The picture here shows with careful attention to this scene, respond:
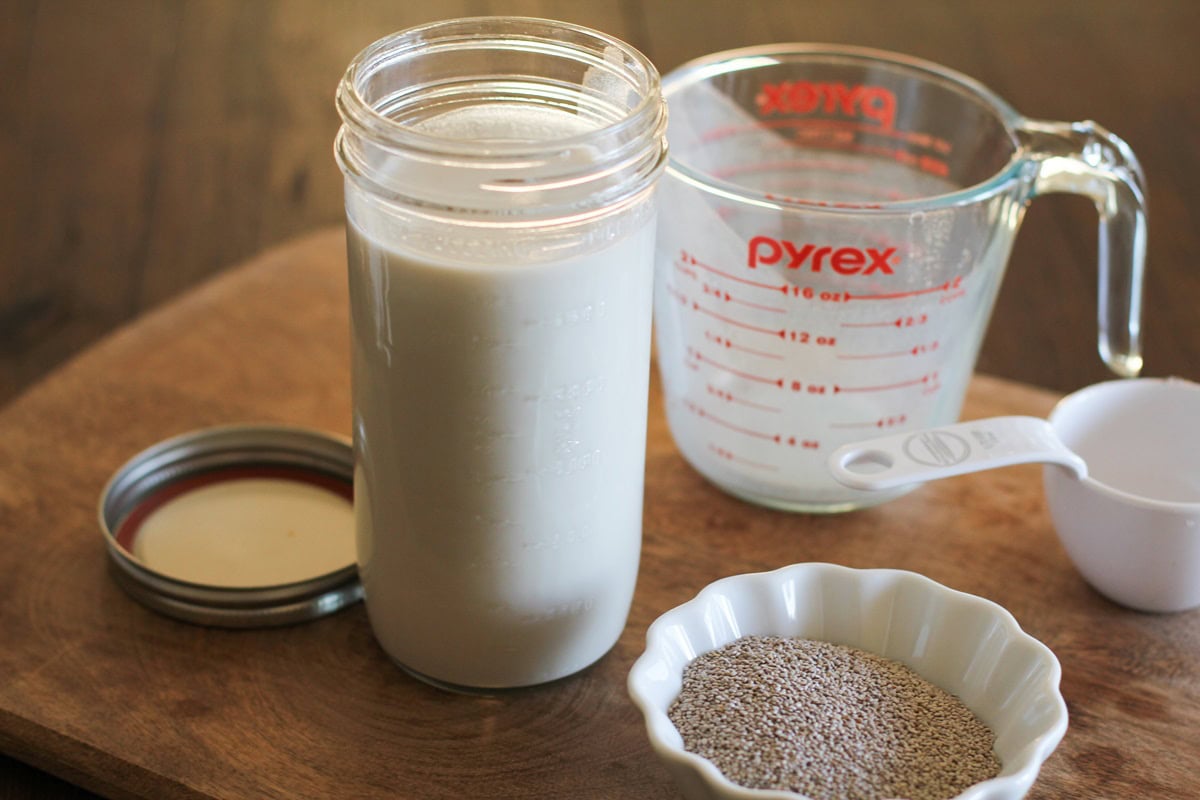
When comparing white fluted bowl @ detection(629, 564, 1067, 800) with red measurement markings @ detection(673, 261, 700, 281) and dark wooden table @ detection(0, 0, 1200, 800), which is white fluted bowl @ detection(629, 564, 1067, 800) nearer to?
red measurement markings @ detection(673, 261, 700, 281)

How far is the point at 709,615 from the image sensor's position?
75cm

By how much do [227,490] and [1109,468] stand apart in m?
0.59

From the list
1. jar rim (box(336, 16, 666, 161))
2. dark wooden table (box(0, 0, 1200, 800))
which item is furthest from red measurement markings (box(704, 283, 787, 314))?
dark wooden table (box(0, 0, 1200, 800))

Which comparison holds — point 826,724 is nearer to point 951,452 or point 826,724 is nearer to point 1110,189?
point 951,452

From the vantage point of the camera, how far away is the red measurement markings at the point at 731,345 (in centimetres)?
91

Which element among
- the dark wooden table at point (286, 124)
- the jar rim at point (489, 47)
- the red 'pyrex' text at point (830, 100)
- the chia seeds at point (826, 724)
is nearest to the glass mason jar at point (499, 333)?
the jar rim at point (489, 47)

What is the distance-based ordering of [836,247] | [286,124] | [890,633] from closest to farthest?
[890,633] < [836,247] < [286,124]

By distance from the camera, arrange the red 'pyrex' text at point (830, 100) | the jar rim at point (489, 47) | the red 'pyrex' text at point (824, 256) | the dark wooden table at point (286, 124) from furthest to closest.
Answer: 1. the dark wooden table at point (286, 124)
2. the red 'pyrex' text at point (830, 100)
3. the red 'pyrex' text at point (824, 256)
4. the jar rim at point (489, 47)

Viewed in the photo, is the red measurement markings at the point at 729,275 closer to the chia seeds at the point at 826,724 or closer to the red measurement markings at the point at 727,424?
the red measurement markings at the point at 727,424

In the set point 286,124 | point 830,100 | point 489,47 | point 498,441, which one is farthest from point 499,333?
point 286,124

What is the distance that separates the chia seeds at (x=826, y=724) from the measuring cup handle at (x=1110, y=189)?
1.11ft

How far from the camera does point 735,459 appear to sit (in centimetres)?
96

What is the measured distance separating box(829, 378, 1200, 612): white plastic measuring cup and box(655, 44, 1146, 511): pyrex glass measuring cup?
0.12 ft

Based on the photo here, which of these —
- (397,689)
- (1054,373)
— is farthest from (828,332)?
(1054,373)
